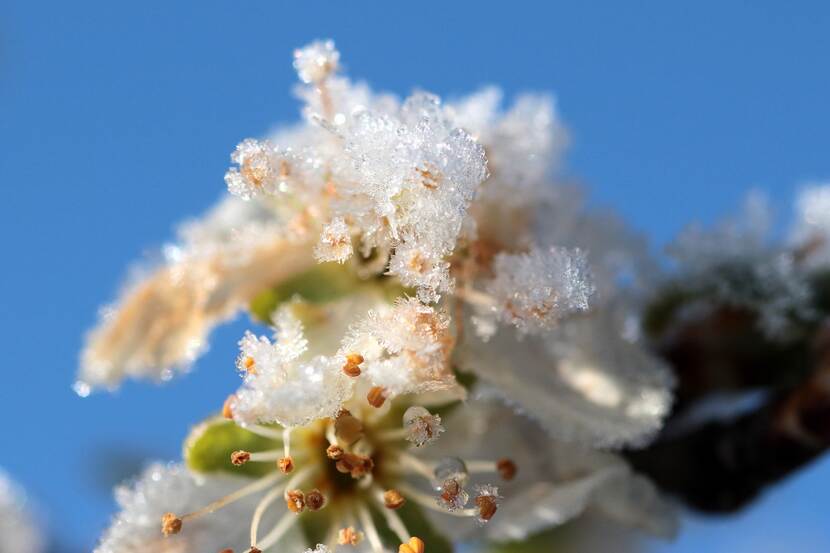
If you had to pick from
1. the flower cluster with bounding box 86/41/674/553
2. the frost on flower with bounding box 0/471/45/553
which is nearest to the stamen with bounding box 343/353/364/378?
the flower cluster with bounding box 86/41/674/553

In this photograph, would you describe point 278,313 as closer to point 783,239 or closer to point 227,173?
point 227,173

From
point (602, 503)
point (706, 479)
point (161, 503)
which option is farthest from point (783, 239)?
point (161, 503)

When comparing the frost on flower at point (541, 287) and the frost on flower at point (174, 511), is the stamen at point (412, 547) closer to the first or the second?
the frost on flower at point (174, 511)

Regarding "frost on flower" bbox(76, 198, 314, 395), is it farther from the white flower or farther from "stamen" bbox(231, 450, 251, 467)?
the white flower

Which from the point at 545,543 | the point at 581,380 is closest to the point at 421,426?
the point at 581,380

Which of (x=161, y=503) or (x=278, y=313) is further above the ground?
(x=278, y=313)

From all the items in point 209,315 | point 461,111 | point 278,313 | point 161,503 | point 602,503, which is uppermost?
point 461,111
